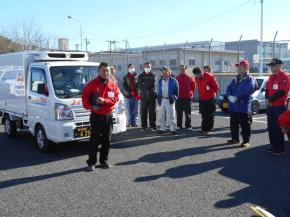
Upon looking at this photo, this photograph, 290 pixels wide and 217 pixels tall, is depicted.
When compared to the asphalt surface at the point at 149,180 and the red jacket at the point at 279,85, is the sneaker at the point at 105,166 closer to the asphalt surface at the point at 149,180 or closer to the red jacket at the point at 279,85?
the asphalt surface at the point at 149,180

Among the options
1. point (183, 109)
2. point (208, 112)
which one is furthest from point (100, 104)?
point (183, 109)

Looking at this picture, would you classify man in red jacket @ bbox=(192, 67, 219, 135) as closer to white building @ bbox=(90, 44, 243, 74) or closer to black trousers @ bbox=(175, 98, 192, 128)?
black trousers @ bbox=(175, 98, 192, 128)

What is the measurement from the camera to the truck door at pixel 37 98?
7828 mm

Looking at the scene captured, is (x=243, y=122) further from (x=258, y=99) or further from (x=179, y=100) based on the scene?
(x=258, y=99)

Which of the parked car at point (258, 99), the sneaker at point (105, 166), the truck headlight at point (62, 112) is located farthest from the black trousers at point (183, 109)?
the sneaker at point (105, 166)

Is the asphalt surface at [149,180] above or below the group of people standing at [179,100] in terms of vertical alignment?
below

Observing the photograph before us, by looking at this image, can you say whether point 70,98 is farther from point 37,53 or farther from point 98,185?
point 98,185

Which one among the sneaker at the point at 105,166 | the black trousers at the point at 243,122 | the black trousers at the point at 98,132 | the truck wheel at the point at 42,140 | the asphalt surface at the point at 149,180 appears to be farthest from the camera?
the black trousers at the point at 243,122

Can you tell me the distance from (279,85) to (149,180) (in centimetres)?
345

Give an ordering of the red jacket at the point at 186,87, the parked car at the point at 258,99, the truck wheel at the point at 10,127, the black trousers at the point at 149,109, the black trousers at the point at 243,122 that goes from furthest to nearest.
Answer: the parked car at the point at 258,99 → the black trousers at the point at 149,109 → the red jacket at the point at 186,87 → the truck wheel at the point at 10,127 → the black trousers at the point at 243,122

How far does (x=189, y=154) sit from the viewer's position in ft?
25.7

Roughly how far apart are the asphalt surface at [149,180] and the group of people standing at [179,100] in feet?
1.58

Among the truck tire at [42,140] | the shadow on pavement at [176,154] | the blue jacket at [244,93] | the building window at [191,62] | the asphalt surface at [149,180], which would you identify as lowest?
the asphalt surface at [149,180]

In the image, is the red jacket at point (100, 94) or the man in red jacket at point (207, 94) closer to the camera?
→ the red jacket at point (100, 94)
